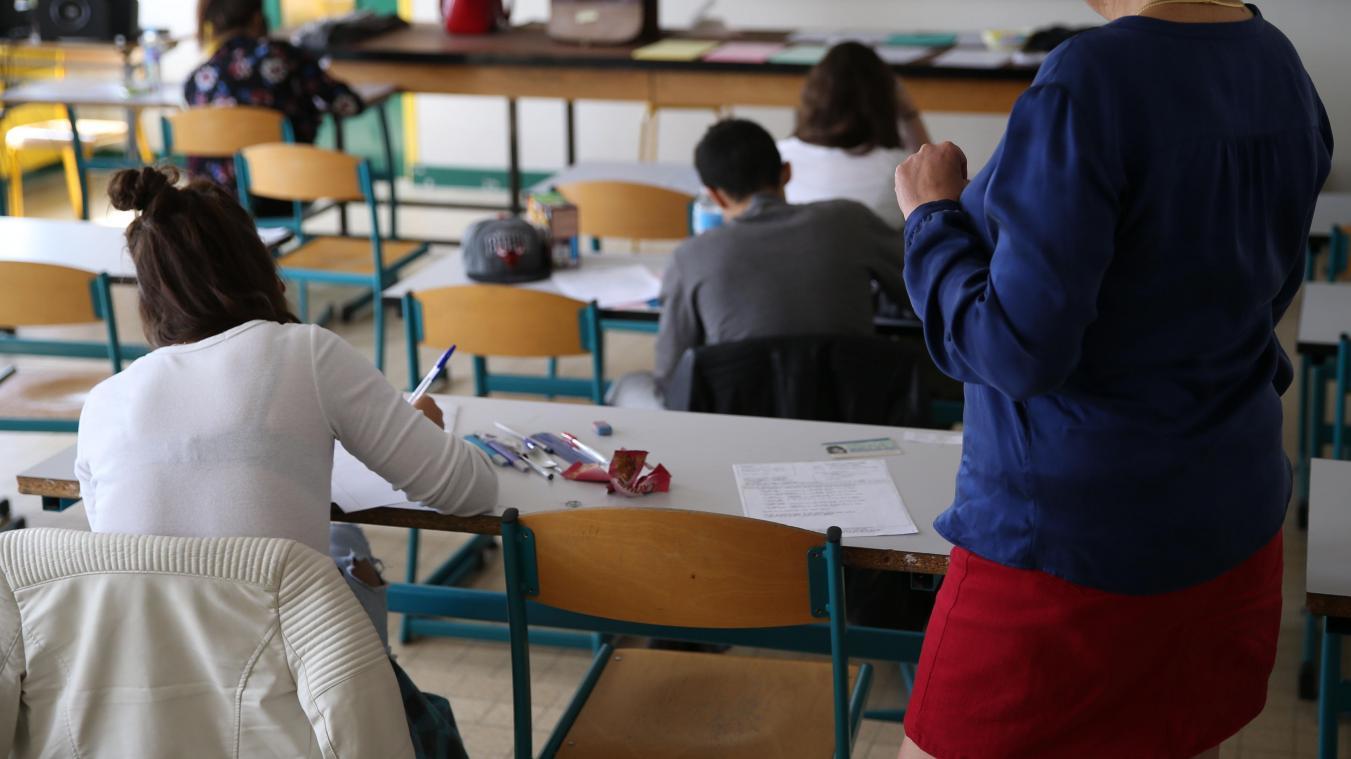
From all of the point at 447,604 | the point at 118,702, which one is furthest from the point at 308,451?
the point at 447,604

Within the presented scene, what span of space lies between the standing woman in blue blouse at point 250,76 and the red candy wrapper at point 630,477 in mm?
3219

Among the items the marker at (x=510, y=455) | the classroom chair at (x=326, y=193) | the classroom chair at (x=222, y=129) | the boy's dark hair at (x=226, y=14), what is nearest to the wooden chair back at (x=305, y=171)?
the classroom chair at (x=326, y=193)

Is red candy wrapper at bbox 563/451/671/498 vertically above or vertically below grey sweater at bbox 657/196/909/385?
below

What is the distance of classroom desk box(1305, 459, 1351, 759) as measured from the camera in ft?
5.49

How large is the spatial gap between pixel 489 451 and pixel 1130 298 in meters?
1.15

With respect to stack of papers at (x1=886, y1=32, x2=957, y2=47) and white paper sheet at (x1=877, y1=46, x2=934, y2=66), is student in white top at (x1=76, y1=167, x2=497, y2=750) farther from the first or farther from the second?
stack of papers at (x1=886, y1=32, x2=957, y2=47)

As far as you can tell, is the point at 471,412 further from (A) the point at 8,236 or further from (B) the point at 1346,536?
(A) the point at 8,236

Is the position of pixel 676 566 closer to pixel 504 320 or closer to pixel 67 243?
pixel 504 320

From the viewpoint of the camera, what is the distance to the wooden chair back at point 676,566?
5.35ft

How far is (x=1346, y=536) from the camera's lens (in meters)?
1.82

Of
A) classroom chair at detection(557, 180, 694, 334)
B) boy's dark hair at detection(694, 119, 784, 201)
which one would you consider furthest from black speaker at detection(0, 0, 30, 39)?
boy's dark hair at detection(694, 119, 784, 201)

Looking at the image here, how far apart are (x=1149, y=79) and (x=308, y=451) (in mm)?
1064

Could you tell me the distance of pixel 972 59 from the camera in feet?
16.8

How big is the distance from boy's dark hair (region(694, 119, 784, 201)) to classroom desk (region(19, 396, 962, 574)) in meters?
0.73
